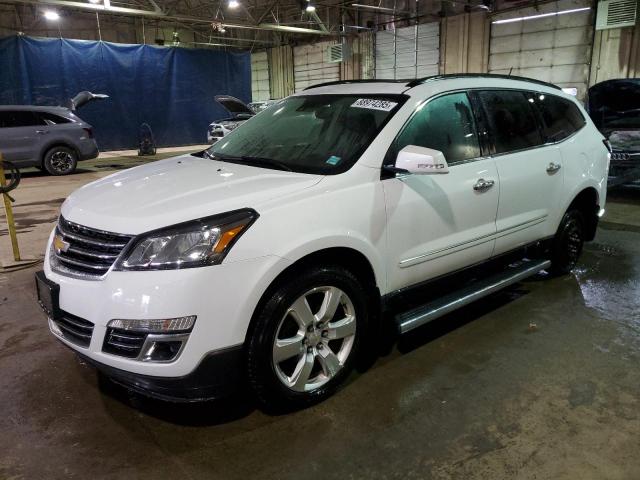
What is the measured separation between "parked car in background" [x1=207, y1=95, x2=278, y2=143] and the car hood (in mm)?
3047

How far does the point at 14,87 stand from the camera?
14.7 m

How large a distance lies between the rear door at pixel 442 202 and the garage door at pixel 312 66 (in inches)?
767

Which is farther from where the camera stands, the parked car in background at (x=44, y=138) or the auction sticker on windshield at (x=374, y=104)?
the parked car in background at (x=44, y=138)

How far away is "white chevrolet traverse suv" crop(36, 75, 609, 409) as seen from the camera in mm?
2168

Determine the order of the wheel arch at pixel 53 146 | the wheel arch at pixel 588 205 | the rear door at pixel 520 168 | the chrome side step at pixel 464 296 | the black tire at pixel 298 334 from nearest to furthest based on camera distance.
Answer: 1. the black tire at pixel 298 334
2. the chrome side step at pixel 464 296
3. the rear door at pixel 520 168
4. the wheel arch at pixel 588 205
5. the wheel arch at pixel 53 146

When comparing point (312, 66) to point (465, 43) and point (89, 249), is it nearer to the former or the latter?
point (465, 43)

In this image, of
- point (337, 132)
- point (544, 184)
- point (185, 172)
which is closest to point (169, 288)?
point (185, 172)

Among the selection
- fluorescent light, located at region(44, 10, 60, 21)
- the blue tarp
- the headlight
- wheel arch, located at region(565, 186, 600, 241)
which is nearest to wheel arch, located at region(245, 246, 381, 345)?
the headlight

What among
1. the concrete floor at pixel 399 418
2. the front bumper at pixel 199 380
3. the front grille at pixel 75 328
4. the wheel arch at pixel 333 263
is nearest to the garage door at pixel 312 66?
the concrete floor at pixel 399 418

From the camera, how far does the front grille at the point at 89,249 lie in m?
2.26

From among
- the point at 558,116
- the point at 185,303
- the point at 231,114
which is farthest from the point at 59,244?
the point at 231,114

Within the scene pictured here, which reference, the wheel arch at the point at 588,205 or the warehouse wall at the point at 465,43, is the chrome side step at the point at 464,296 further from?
the warehouse wall at the point at 465,43

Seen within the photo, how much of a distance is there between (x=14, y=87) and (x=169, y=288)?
15.7 metres

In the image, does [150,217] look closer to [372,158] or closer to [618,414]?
[372,158]
